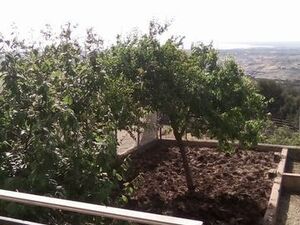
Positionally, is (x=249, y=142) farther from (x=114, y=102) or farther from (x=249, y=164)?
(x=114, y=102)

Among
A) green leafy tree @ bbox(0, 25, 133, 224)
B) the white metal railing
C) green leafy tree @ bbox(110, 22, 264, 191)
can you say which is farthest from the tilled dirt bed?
the white metal railing

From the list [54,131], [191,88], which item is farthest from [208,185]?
[54,131]

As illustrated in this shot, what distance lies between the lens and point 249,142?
6.91 m

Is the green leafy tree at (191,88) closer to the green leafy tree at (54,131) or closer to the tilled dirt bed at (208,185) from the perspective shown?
the tilled dirt bed at (208,185)

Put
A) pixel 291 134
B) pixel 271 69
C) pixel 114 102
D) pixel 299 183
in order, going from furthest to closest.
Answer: pixel 271 69 → pixel 291 134 → pixel 299 183 → pixel 114 102

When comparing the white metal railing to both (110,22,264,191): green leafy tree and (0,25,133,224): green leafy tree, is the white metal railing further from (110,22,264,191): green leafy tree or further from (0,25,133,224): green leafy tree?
(110,22,264,191): green leafy tree

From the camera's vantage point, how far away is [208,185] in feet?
24.9

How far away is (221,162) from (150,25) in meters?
3.45

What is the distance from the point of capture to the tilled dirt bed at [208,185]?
650 cm

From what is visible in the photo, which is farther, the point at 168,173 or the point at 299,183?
the point at 168,173

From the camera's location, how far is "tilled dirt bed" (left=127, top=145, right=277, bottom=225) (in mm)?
6500

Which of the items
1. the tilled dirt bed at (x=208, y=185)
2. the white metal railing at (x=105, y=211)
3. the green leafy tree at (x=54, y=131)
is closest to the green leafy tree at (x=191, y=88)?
the tilled dirt bed at (x=208, y=185)

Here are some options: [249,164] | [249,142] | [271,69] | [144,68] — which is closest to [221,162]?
[249,164]

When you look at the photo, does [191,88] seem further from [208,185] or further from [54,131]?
[54,131]
